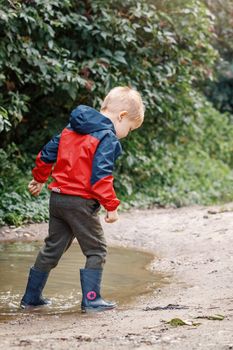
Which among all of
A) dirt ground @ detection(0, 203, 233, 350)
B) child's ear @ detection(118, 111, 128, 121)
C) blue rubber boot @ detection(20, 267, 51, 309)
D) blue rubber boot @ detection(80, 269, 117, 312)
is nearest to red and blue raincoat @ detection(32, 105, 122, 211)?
child's ear @ detection(118, 111, 128, 121)

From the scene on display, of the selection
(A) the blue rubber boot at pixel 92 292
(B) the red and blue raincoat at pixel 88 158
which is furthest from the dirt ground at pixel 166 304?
(B) the red and blue raincoat at pixel 88 158

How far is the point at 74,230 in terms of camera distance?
4590 mm

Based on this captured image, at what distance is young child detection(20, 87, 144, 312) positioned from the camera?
450 cm

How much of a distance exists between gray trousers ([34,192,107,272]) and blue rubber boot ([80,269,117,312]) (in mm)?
49

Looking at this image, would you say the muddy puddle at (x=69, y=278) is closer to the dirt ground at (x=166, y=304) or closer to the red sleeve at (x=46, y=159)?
the dirt ground at (x=166, y=304)

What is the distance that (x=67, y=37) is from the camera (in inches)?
368

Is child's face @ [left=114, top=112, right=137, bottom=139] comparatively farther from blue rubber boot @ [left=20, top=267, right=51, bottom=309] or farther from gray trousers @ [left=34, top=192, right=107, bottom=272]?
blue rubber boot @ [left=20, top=267, right=51, bottom=309]

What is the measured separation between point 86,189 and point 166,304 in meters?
0.86

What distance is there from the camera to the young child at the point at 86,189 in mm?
4500

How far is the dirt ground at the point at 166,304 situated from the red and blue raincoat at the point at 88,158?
0.74 metres

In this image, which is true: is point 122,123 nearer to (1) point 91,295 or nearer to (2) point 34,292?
(1) point 91,295

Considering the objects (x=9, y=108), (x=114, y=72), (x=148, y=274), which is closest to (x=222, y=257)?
(x=148, y=274)

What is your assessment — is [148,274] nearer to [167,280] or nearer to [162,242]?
[167,280]

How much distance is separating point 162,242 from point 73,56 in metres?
3.06
